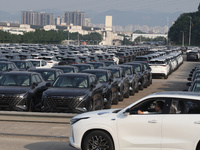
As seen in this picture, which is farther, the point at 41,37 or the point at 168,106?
the point at 41,37

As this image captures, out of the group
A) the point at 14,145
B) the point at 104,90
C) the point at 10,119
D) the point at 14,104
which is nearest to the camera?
the point at 14,145

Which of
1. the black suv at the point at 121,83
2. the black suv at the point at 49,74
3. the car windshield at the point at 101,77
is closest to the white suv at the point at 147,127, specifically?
the car windshield at the point at 101,77

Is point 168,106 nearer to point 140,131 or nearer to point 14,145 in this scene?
point 140,131

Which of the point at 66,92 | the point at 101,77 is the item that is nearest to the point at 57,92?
the point at 66,92

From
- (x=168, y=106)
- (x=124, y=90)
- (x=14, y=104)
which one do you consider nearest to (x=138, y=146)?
(x=168, y=106)

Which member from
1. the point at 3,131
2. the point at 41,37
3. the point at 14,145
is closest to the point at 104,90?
the point at 3,131

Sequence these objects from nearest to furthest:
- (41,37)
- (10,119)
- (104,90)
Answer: (10,119)
(104,90)
(41,37)

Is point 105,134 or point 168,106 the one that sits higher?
point 168,106

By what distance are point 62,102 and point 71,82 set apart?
5.28ft

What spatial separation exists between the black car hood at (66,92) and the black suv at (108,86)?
108 inches

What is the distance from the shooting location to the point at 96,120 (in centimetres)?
998

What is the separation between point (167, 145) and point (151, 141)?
1.06 ft

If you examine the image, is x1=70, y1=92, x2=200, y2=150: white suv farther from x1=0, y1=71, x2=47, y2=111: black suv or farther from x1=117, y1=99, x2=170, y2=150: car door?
x1=0, y1=71, x2=47, y2=111: black suv

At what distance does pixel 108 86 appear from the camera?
795 inches
